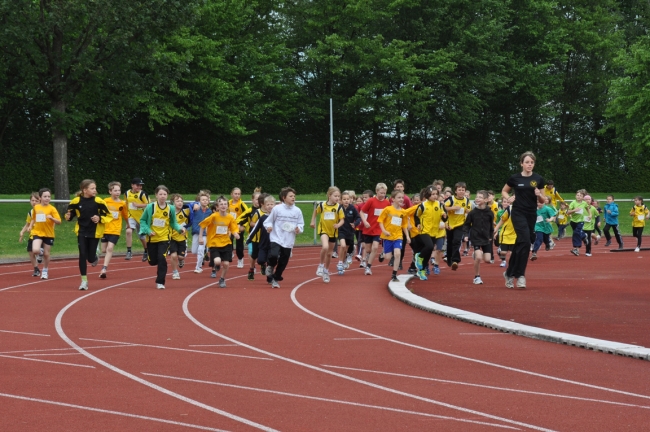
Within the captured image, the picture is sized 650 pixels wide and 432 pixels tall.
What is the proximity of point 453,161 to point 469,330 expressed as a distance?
4418 centimetres

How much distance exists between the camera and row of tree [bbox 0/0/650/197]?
42.8 meters

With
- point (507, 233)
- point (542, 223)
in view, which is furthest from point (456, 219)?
point (542, 223)

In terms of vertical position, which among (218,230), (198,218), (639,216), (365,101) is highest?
(365,101)

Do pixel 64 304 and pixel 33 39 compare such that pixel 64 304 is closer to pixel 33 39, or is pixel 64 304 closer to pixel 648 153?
pixel 33 39

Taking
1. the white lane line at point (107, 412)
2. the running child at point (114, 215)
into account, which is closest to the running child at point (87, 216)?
the running child at point (114, 215)

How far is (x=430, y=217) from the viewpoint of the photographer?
1816 cm

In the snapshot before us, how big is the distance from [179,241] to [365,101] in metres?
30.8

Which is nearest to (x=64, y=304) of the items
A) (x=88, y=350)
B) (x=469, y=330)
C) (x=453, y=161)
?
(x=88, y=350)

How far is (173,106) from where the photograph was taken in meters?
43.2

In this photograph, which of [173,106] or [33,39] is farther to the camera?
[173,106]

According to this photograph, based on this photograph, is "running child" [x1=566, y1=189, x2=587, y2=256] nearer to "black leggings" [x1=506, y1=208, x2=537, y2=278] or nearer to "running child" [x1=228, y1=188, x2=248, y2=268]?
"running child" [x1=228, y1=188, x2=248, y2=268]

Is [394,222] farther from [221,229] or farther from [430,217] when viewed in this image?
[221,229]

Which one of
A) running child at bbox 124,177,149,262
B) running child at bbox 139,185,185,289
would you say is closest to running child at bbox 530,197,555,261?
running child at bbox 124,177,149,262

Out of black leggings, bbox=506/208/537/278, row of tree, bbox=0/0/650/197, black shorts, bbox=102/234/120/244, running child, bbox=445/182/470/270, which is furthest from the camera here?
row of tree, bbox=0/0/650/197
